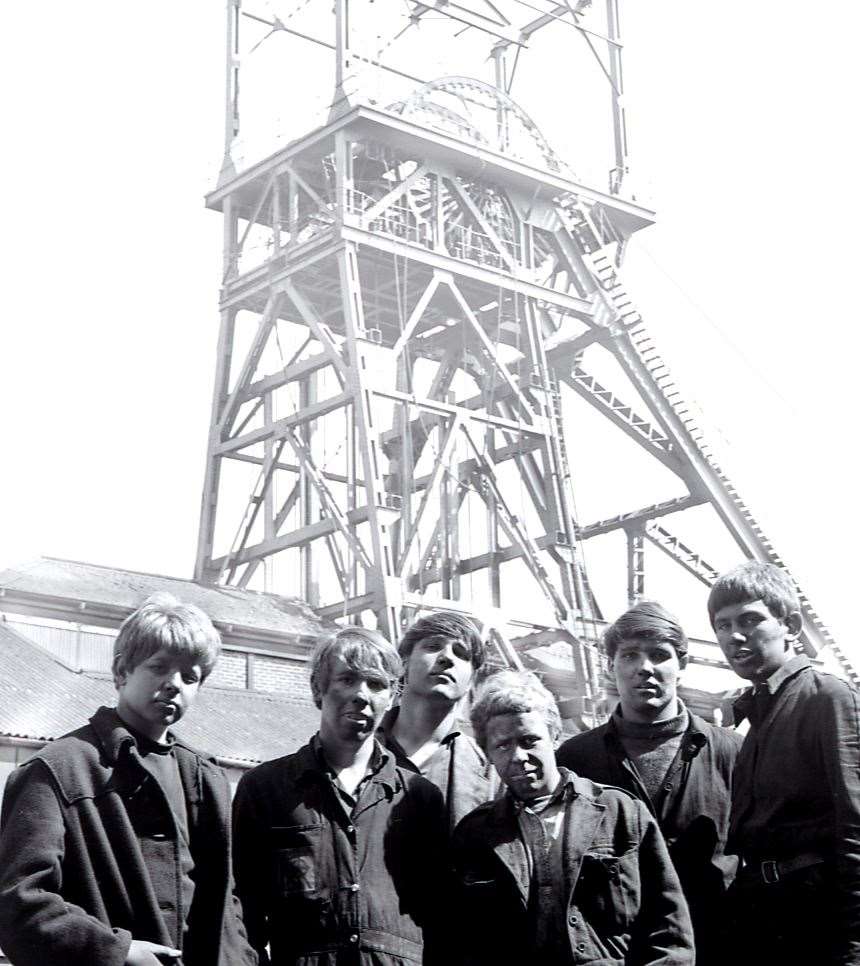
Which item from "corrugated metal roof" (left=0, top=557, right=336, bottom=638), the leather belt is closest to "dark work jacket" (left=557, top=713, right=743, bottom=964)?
the leather belt

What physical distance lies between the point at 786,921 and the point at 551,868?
805 millimetres

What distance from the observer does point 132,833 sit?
4.98 meters

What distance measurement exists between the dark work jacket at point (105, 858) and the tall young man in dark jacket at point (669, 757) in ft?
5.07

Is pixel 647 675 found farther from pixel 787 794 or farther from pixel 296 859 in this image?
pixel 296 859

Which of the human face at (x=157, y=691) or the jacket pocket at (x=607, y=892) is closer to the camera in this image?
the human face at (x=157, y=691)

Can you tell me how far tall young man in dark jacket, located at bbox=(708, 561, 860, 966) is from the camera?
17.7ft

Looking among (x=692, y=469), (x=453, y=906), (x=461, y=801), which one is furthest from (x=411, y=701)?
(x=692, y=469)

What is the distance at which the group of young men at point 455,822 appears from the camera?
497 cm

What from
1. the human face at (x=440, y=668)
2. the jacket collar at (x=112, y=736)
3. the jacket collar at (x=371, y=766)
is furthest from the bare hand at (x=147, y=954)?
the human face at (x=440, y=668)

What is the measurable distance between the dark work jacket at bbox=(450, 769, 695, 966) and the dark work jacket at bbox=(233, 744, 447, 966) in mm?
198

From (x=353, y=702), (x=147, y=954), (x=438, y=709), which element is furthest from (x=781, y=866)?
(x=147, y=954)

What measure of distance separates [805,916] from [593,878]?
710 mm

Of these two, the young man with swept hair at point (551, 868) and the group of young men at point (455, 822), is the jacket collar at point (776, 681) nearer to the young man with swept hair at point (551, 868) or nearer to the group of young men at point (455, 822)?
the group of young men at point (455, 822)

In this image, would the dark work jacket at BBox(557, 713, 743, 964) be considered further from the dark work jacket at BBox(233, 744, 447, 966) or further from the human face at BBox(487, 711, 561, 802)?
the dark work jacket at BBox(233, 744, 447, 966)
